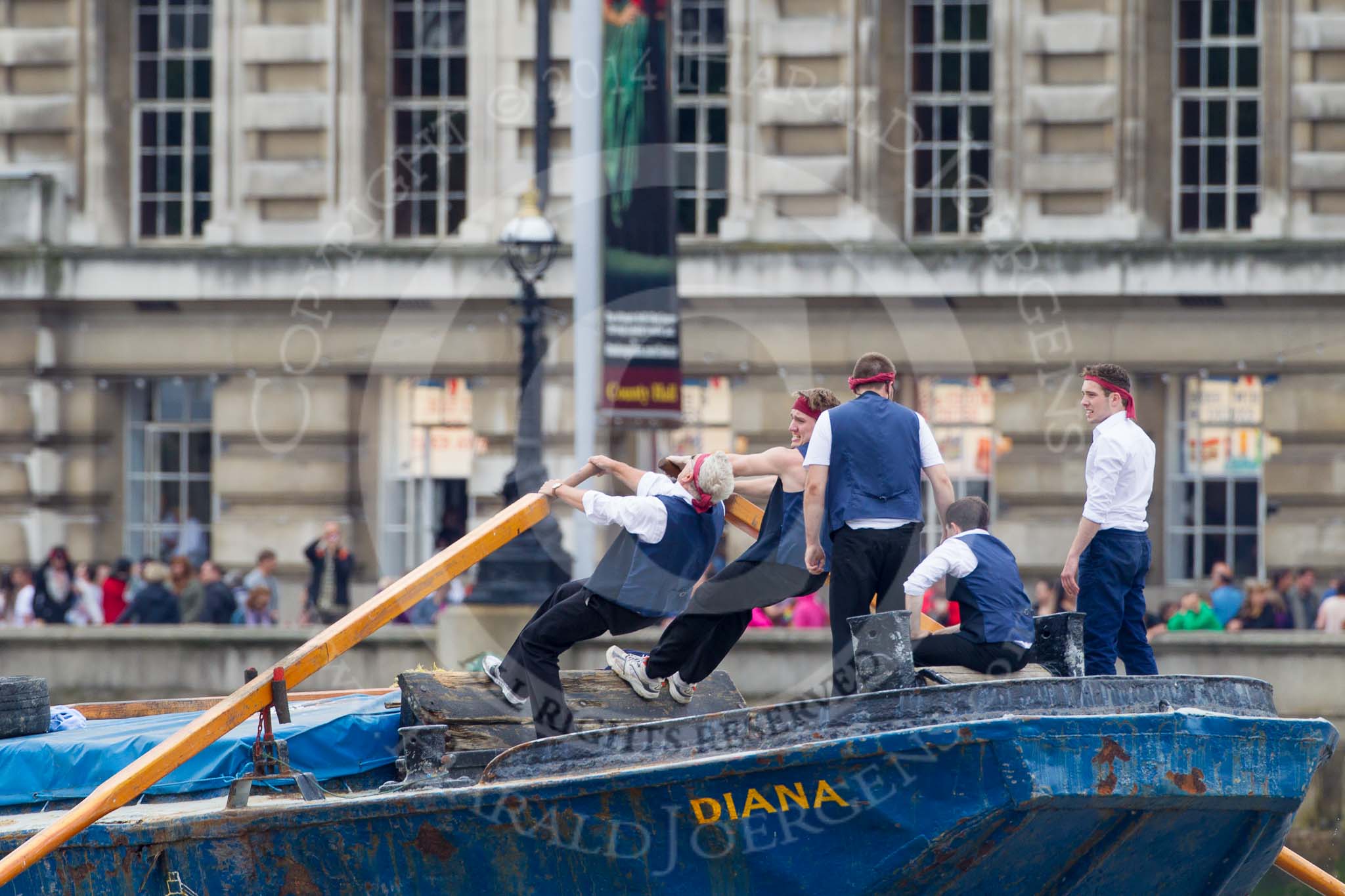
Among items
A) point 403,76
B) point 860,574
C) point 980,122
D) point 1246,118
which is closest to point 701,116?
point 980,122

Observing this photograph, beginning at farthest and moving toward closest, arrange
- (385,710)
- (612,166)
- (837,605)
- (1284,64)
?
1. (1284,64)
2. (612,166)
3. (385,710)
4. (837,605)

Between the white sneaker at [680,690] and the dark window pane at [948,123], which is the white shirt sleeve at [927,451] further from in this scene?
the dark window pane at [948,123]

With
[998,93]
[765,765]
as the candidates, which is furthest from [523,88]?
[765,765]

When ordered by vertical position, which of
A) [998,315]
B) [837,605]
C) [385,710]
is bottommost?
[385,710]

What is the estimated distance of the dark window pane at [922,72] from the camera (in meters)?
28.0

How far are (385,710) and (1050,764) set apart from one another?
4.20 m

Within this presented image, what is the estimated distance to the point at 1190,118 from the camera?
27375 millimetres

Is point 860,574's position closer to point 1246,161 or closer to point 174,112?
point 1246,161

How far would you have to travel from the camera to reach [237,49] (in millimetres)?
28547

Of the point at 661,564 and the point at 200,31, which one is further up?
the point at 200,31

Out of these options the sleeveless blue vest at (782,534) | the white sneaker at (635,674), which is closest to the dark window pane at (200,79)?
the white sneaker at (635,674)

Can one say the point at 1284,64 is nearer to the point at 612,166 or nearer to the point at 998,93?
the point at 998,93

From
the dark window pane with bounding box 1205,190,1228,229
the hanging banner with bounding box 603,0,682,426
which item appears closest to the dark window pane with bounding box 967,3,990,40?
the dark window pane with bounding box 1205,190,1228,229

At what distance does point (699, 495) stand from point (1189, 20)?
1872 centimetres
